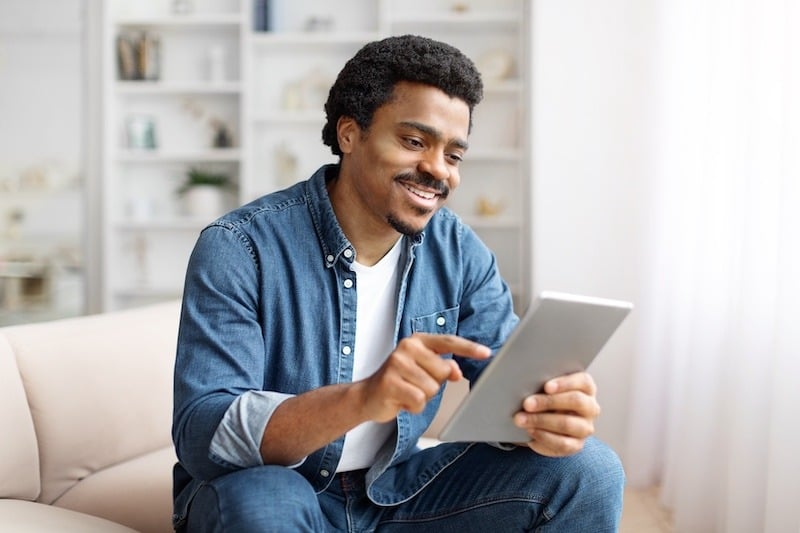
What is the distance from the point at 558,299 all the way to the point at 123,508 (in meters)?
1.13

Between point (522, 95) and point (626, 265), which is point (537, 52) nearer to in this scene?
point (522, 95)

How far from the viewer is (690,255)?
2863 millimetres

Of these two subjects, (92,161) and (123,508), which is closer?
(123,508)

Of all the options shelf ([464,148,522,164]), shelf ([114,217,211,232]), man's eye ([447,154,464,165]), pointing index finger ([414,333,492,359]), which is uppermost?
shelf ([464,148,522,164])

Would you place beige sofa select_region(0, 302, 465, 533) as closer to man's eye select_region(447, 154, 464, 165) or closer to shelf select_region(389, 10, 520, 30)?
man's eye select_region(447, 154, 464, 165)

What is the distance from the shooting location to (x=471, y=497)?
147 cm

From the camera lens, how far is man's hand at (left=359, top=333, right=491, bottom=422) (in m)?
1.13

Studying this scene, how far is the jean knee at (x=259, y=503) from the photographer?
117 cm

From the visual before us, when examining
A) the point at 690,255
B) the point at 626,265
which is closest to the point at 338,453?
the point at 690,255

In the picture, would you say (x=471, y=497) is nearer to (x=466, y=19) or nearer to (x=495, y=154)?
(x=495, y=154)

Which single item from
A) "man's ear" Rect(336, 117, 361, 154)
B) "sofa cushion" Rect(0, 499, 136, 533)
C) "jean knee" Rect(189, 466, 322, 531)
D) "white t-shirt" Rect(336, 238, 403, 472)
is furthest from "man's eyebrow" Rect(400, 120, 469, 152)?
"sofa cushion" Rect(0, 499, 136, 533)

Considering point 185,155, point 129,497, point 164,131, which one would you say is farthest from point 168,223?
point 129,497

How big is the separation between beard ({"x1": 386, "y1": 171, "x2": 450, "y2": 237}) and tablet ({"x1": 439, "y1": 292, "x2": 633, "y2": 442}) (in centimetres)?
40

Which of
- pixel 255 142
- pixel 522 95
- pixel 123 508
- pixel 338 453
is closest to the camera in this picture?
pixel 338 453
